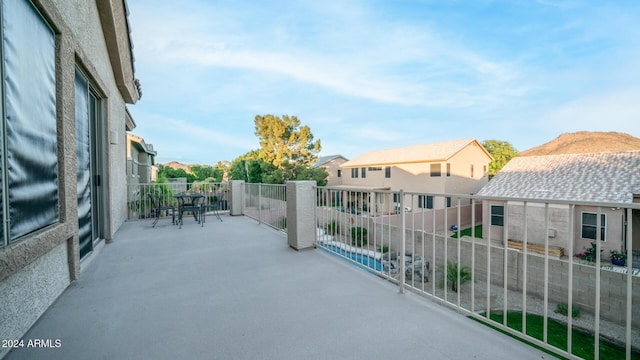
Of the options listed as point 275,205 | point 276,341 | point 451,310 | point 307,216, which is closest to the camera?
point 276,341

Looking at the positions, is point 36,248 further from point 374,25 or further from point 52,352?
point 374,25

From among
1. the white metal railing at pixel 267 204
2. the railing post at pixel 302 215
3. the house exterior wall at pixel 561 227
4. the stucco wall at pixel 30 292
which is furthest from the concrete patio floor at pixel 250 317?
the house exterior wall at pixel 561 227

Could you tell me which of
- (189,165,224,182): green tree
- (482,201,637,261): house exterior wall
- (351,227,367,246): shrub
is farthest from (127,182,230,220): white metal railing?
(189,165,224,182): green tree

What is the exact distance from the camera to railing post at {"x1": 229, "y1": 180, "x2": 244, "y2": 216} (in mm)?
8602

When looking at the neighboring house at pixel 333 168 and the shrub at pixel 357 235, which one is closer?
the shrub at pixel 357 235

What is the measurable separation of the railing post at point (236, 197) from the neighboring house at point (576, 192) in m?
9.42

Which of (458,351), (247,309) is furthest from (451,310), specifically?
(247,309)

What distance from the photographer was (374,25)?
34.8 feet

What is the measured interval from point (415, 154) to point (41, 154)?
22.6 metres

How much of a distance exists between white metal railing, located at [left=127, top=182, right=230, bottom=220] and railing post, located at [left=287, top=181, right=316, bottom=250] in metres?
4.01

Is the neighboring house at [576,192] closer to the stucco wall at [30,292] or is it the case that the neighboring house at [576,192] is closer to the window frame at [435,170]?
the window frame at [435,170]

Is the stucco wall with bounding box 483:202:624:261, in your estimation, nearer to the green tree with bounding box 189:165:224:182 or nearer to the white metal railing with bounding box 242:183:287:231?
the white metal railing with bounding box 242:183:287:231

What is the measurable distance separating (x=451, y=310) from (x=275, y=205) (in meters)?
4.72

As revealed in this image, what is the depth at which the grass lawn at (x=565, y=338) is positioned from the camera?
23.4ft
